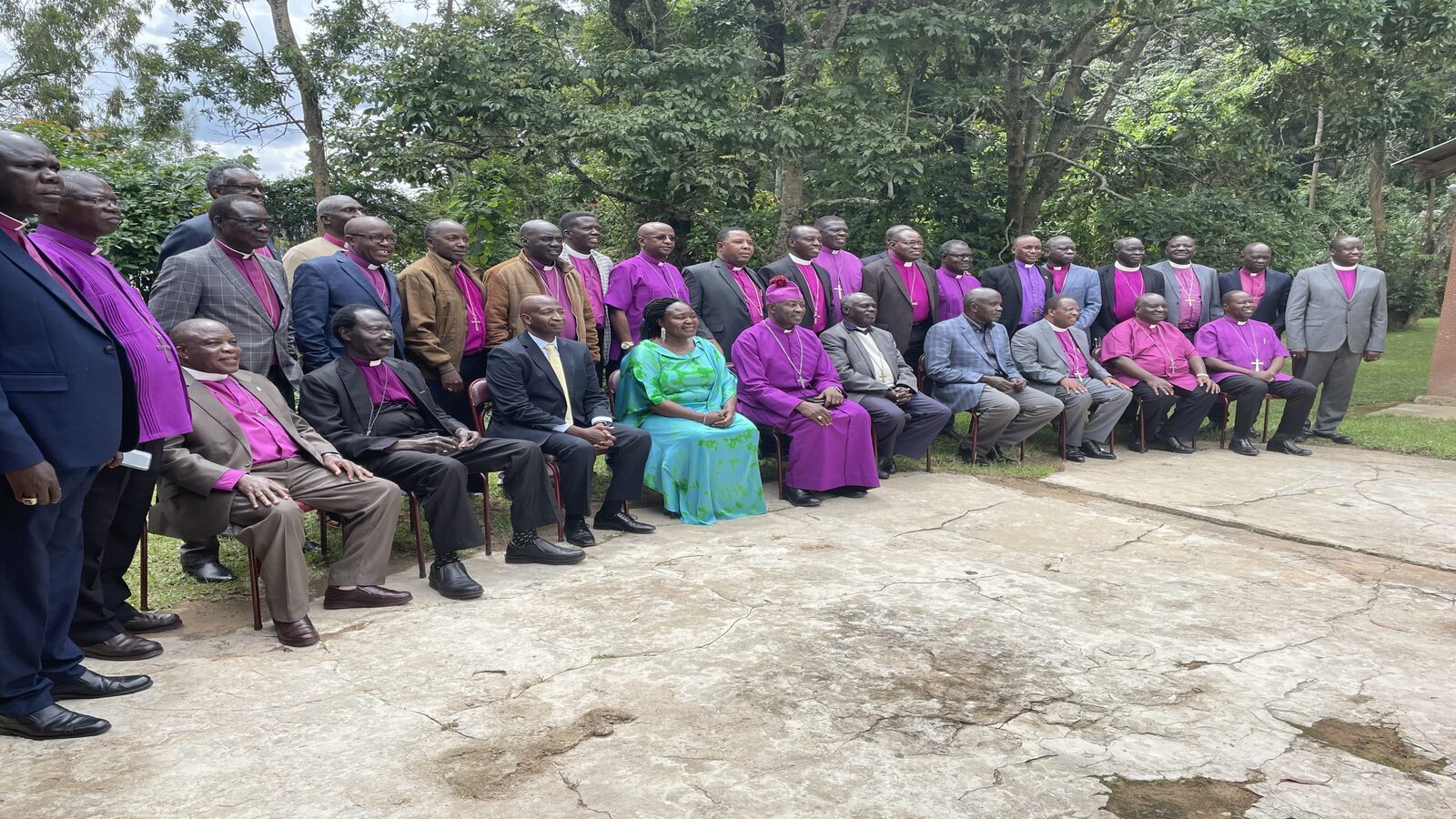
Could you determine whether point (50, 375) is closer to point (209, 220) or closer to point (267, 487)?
point (267, 487)

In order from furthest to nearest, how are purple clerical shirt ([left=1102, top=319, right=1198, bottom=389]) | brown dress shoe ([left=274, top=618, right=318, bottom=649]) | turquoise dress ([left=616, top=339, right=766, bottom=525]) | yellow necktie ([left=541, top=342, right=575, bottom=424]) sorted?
purple clerical shirt ([left=1102, top=319, right=1198, bottom=389]) → turquoise dress ([left=616, top=339, right=766, bottom=525]) → yellow necktie ([left=541, top=342, right=575, bottom=424]) → brown dress shoe ([left=274, top=618, right=318, bottom=649])

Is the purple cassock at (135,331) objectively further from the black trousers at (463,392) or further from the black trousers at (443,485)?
the black trousers at (463,392)

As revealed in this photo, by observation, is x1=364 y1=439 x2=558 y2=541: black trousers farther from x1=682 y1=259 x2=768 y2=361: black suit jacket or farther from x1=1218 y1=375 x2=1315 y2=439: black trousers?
x1=1218 y1=375 x2=1315 y2=439: black trousers

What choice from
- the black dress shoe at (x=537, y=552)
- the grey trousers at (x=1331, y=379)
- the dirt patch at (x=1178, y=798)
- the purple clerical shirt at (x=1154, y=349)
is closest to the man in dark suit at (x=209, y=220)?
the black dress shoe at (x=537, y=552)

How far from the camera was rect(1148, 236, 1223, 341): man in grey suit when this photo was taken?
9234mm

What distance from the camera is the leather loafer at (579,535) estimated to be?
559cm

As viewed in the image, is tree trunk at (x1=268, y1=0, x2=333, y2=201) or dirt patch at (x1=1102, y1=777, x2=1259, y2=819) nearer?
dirt patch at (x1=1102, y1=777, x2=1259, y2=819)

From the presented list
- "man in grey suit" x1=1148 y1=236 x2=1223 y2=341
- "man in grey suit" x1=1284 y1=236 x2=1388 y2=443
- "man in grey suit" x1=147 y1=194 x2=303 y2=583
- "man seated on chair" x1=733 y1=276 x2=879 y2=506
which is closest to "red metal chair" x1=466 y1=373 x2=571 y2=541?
"man in grey suit" x1=147 y1=194 x2=303 y2=583

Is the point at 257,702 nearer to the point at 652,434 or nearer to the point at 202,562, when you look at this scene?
the point at 202,562

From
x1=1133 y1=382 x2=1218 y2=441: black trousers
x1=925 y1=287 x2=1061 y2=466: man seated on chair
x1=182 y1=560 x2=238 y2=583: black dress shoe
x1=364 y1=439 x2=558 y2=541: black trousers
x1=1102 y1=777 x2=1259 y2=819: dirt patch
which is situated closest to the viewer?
x1=1102 y1=777 x2=1259 y2=819: dirt patch

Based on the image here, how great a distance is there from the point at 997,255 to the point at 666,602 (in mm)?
8674

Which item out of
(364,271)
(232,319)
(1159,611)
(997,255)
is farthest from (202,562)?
Answer: (997,255)

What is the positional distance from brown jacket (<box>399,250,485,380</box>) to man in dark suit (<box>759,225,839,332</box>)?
105 inches

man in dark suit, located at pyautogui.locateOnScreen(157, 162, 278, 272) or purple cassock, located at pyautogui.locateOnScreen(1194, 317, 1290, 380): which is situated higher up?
man in dark suit, located at pyautogui.locateOnScreen(157, 162, 278, 272)
